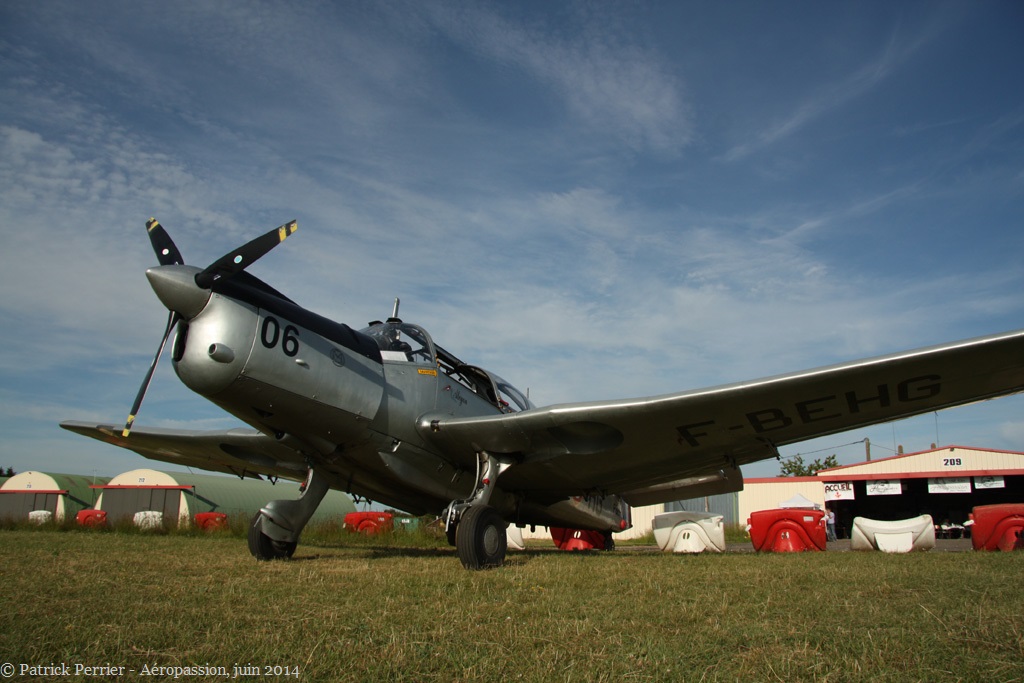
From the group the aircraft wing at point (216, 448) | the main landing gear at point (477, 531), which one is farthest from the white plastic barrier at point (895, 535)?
the aircraft wing at point (216, 448)

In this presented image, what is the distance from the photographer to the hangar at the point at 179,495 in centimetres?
2780

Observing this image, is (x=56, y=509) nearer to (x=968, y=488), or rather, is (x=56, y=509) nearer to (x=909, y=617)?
(x=909, y=617)

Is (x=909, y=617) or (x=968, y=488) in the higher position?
(x=968, y=488)

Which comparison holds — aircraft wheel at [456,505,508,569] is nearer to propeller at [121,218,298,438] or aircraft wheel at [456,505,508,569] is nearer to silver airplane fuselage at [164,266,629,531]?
silver airplane fuselage at [164,266,629,531]

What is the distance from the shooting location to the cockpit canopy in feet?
27.5

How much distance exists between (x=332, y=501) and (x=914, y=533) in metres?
26.1

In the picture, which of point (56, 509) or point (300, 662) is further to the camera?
point (56, 509)

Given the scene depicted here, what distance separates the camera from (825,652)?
2.92 m

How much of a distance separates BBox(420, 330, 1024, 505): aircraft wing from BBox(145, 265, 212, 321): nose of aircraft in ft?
10.1

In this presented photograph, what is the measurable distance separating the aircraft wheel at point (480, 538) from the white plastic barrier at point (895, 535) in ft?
25.0

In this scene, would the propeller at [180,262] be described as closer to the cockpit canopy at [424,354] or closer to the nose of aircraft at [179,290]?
the nose of aircraft at [179,290]

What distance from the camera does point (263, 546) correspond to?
8016mm

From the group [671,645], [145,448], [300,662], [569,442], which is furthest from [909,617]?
[145,448]
